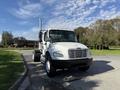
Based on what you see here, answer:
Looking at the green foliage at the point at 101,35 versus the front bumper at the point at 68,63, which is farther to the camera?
the green foliage at the point at 101,35

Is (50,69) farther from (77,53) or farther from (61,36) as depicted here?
(61,36)

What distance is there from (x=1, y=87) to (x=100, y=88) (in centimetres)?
372

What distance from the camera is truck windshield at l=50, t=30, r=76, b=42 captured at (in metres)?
15.8

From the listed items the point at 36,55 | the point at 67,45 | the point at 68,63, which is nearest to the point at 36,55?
the point at 36,55

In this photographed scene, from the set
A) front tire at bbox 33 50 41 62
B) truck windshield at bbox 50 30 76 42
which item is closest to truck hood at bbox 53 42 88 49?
truck windshield at bbox 50 30 76 42

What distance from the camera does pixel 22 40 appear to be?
3526 inches

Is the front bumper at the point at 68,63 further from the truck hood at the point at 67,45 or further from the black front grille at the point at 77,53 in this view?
the truck hood at the point at 67,45

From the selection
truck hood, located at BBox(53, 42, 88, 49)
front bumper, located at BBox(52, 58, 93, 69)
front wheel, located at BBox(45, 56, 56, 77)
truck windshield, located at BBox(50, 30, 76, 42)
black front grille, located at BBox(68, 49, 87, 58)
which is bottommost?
front wheel, located at BBox(45, 56, 56, 77)

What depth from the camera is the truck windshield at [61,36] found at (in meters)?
15.8

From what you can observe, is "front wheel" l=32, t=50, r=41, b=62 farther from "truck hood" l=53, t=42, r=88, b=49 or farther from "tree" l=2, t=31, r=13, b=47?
"tree" l=2, t=31, r=13, b=47

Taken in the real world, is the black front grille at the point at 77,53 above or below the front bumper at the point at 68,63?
above

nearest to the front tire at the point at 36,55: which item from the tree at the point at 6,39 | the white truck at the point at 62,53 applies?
the white truck at the point at 62,53

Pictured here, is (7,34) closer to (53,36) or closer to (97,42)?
(97,42)

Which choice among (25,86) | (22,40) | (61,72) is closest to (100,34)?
(22,40)
